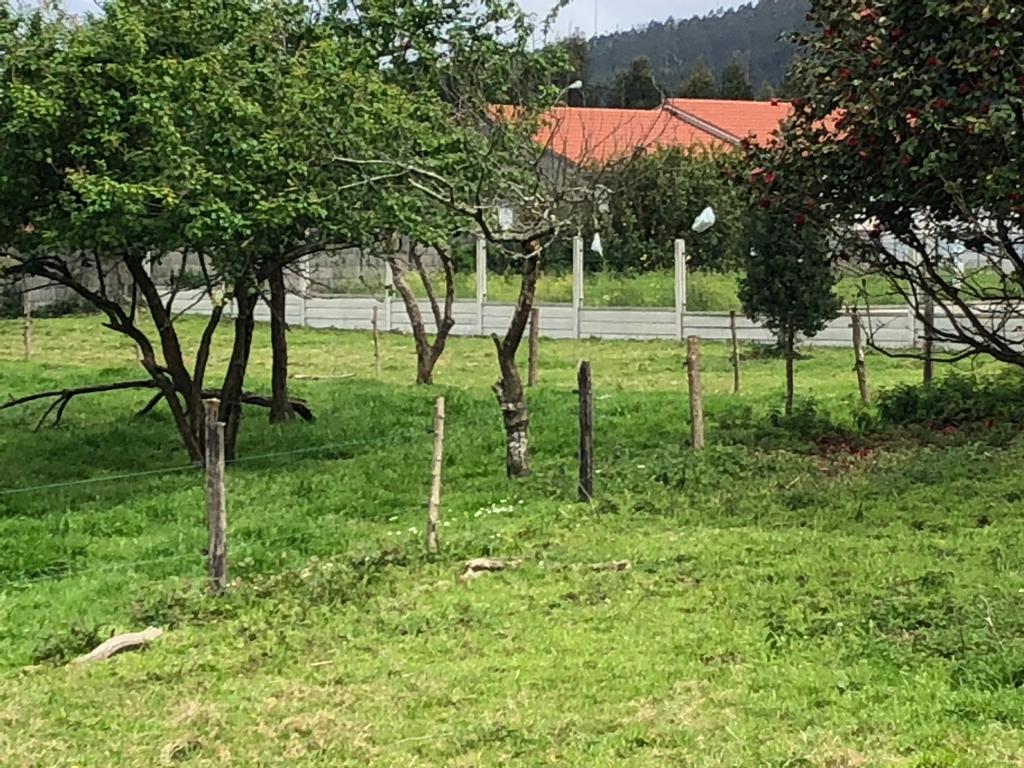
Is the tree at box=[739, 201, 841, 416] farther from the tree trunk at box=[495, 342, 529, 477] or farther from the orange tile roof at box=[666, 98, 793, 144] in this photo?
the orange tile roof at box=[666, 98, 793, 144]

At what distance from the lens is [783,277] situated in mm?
17906

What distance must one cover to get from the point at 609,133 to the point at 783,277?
3.57 meters

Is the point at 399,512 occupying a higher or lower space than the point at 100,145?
lower

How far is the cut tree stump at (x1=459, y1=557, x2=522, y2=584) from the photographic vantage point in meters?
8.01

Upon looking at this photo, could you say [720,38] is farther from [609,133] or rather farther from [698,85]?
[609,133]

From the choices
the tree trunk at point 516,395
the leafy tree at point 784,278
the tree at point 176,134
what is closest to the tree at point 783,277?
the leafy tree at point 784,278

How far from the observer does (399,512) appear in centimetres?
1070

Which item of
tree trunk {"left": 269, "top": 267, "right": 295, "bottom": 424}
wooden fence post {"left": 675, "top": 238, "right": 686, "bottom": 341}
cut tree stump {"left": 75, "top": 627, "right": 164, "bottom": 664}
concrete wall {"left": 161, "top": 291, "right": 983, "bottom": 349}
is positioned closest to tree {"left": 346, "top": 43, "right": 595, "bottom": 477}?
tree trunk {"left": 269, "top": 267, "right": 295, "bottom": 424}

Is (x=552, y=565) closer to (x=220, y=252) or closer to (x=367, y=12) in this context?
(x=220, y=252)

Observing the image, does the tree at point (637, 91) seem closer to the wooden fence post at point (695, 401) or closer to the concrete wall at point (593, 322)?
the concrete wall at point (593, 322)

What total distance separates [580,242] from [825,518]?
18599 millimetres

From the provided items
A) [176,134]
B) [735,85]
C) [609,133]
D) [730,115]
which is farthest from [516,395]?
[735,85]

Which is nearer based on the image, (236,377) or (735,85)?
(236,377)

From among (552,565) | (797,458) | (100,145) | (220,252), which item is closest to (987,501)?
(797,458)
